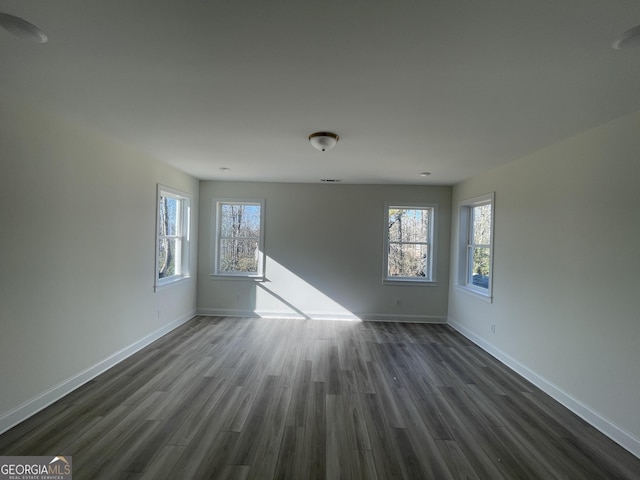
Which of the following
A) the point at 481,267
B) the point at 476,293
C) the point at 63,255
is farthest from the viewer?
the point at 481,267

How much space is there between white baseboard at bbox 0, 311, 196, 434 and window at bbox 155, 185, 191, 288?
0.85 m

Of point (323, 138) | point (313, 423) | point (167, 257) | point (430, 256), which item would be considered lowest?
point (313, 423)

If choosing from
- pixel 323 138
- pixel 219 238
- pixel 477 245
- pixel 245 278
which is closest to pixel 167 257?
pixel 219 238

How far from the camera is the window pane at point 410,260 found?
17.3 ft

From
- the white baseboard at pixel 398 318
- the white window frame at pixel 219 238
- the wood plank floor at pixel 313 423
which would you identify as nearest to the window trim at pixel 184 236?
the white window frame at pixel 219 238

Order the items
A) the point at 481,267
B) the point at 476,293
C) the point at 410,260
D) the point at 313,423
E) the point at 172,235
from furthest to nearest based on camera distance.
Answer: the point at 410,260
the point at 172,235
the point at 481,267
the point at 476,293
the point at 313,423

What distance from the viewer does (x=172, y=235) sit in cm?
456

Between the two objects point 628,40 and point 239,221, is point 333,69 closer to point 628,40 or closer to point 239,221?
point 628,40

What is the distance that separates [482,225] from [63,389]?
17.4 feet

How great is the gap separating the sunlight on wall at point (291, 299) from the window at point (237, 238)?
36 centimetres

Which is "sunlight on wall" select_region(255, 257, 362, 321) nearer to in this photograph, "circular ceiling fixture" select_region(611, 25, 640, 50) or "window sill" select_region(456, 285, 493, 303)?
"window sill" select_region(456, 285, 493, 303)

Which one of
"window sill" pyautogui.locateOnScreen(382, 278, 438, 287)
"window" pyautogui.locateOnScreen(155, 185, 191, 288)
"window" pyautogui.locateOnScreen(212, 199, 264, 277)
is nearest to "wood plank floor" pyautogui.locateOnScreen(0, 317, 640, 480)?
"window" pyautogui.locateOnScreen(155, 185, 191, 288)

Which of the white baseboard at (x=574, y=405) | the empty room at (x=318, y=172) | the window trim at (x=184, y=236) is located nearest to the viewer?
the empty room at (x=318, y=172)

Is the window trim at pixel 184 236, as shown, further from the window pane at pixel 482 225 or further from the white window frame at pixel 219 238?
the window pane at pixel 482 225
